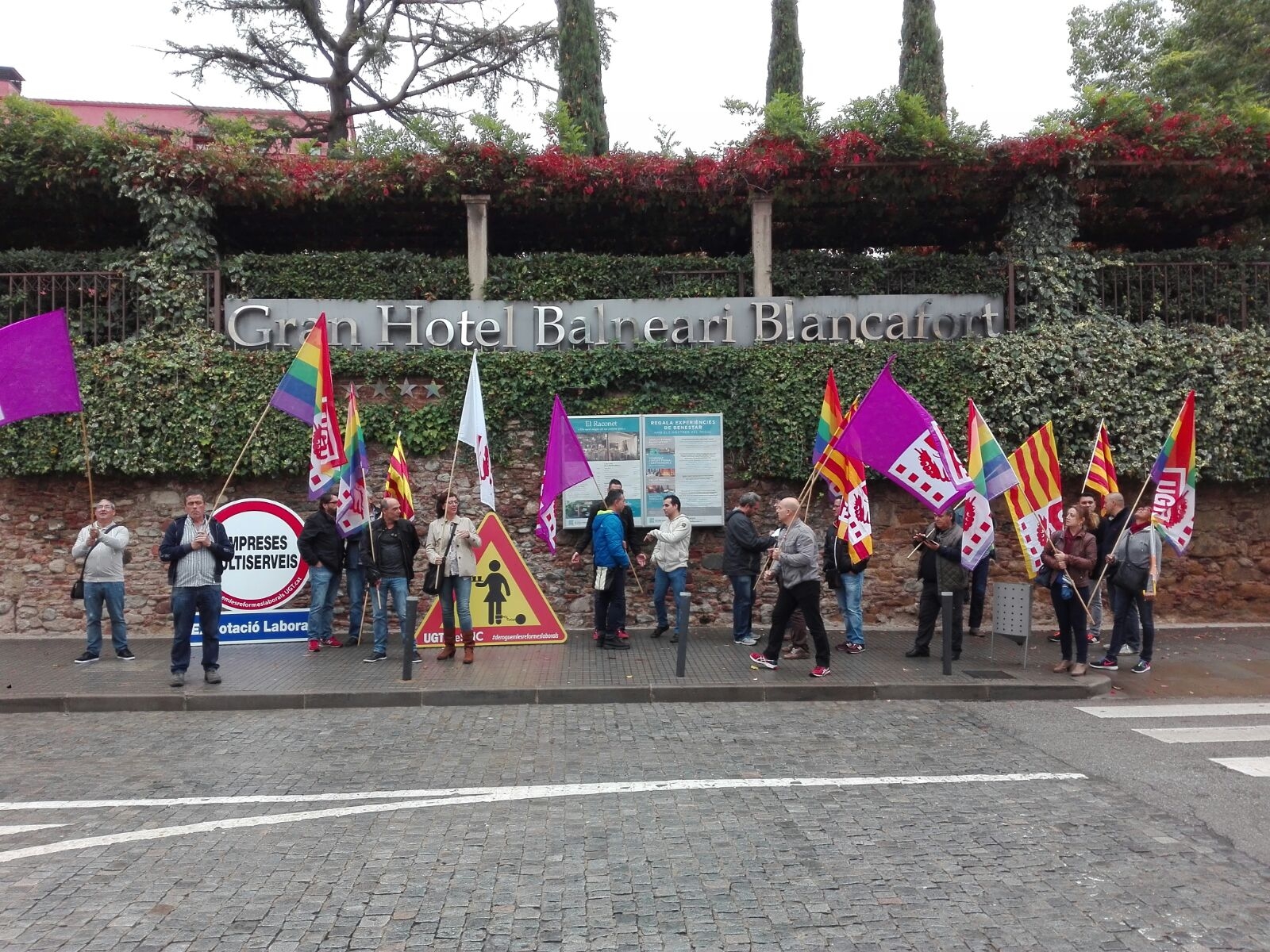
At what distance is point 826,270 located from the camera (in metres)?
14.5

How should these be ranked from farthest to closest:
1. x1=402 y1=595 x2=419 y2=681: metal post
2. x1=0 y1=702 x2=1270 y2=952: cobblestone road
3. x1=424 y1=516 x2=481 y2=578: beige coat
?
x1=424 y1=516 x2=481 y2=578: beige coat, x1=402 y1=595 x2=419 y2=681: metal post, x1=0 y1=702 x2=1270 y2=952: cobblestone road

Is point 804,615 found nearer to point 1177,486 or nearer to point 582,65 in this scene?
point 1177,486

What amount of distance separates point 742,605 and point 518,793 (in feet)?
18.7

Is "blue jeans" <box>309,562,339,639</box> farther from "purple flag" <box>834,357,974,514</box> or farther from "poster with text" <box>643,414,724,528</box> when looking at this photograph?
"purple flag" <box>834,357,974,514</box>

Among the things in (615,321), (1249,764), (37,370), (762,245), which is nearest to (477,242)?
(615,321)

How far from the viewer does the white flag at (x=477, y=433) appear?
35.5 ft

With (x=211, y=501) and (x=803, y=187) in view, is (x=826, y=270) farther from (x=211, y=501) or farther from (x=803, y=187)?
(x=211, y=501)

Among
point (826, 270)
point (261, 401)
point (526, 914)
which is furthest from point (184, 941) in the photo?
point (826, 270)

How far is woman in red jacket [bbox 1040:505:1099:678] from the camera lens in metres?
9.96

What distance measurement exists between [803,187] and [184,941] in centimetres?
1232

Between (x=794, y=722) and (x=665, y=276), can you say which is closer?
(x=794, y=722)

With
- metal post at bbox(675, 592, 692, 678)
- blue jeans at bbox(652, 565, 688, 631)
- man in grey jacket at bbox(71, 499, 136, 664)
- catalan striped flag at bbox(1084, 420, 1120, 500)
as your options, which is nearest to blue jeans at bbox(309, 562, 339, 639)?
man in grey jacket at bbox(71, 499, 136, 664)

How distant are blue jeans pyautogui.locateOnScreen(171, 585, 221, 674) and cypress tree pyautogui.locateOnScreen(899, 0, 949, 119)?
15.5 m

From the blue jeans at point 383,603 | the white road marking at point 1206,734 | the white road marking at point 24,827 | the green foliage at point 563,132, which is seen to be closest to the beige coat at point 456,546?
the blue jeans at point 383,603
